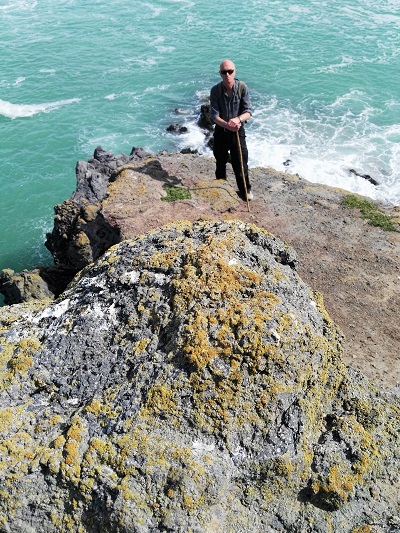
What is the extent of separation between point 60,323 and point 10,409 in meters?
1.19

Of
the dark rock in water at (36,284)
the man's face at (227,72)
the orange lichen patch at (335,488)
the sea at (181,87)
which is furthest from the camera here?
the sea at (181,87)

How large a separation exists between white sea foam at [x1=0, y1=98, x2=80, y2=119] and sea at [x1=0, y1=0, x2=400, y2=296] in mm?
117

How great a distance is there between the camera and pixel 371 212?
13.0 metres

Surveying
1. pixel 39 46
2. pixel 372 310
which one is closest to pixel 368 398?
pixel 372 310

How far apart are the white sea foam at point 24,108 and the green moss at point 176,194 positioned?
2277 cm

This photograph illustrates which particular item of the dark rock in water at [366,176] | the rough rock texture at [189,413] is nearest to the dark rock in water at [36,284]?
the rough rock texture at [189,413]

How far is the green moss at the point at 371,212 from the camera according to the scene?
12.5 metres

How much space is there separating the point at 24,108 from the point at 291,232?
87.3 ft

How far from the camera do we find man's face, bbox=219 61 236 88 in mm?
9930

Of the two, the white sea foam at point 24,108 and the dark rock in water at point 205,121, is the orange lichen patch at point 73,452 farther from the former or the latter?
the white sea foam at point 24,108

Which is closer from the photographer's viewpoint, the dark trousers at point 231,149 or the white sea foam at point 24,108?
the dark trousers at point 231,149

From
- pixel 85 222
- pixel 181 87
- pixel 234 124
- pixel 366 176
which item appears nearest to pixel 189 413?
pixel 234 124

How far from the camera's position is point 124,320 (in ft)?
18.7

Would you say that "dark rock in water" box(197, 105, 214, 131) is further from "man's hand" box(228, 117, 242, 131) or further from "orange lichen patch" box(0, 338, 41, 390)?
"orange lichen patch" box(0, 338, 41, 390)
